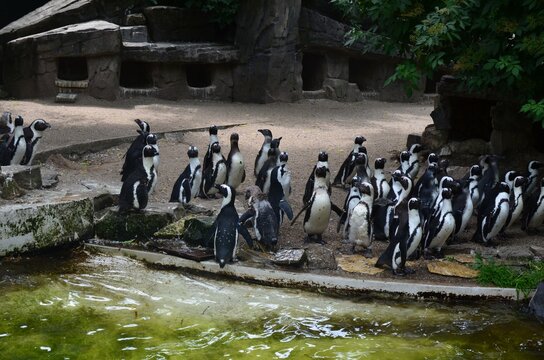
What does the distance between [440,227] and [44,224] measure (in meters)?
3.78

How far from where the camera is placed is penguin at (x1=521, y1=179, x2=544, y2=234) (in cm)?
779

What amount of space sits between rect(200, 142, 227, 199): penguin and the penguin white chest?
174 cm

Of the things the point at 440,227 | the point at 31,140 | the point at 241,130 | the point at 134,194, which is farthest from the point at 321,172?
the point at 241,130

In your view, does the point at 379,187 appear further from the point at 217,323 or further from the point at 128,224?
the point at 217,323

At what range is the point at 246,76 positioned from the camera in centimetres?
1669

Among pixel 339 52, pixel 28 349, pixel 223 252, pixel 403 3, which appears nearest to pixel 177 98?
pixel 339 52

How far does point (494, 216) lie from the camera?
7500 millimetres

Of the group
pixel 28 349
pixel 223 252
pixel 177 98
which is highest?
pixel 177 98

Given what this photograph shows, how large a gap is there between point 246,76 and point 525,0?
33.1ft

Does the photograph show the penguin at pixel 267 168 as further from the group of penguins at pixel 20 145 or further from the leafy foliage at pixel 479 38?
the group of penguins at pixel 20 145

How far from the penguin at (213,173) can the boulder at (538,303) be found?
13.4 feet

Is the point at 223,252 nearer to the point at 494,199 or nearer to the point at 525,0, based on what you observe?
the point at 494,199

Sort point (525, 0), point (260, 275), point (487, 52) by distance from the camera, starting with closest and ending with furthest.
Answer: point (260, 275) → point (525, 0) → point (487, 52)

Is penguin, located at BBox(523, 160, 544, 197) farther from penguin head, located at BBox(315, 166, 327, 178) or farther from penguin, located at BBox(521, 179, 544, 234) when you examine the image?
penguin head, located at BBox(315, 166, 327, 178)
